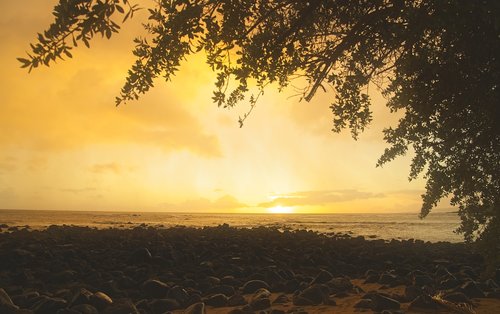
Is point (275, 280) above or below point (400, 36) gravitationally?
below

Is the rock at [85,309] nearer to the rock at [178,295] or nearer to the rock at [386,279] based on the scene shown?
the rock at [178,295]

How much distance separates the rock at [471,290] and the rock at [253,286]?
4.36 metres

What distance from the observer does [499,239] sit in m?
6.84

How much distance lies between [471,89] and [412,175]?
277 centimetres

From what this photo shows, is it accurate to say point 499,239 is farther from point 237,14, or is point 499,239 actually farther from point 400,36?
point 237,14

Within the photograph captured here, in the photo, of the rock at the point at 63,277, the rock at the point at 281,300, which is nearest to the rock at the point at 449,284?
the rock at the point at 281,300

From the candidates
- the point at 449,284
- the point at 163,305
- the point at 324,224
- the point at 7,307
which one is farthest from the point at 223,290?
Answer: the point at 324,224

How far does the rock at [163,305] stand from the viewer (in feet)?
23.3

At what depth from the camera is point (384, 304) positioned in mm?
6992

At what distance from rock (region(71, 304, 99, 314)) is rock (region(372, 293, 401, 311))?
196 inches

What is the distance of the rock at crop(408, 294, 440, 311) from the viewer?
7125 mm

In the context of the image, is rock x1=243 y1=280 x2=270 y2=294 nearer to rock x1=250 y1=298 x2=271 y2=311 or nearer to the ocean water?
rock x1=250 y1=298 x2=271 y2=311

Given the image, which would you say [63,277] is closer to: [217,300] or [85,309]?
[85,309]

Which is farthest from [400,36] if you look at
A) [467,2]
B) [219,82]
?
[219,82]
